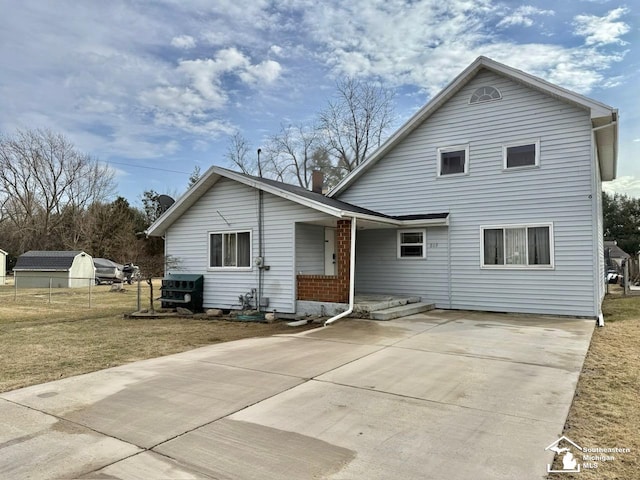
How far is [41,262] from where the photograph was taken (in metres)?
26.9

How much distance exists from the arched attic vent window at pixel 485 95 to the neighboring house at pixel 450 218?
35 mm

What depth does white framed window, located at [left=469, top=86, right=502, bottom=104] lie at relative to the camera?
12.0m

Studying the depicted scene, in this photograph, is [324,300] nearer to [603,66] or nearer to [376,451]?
[376,451]

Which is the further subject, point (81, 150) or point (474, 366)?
point (81, 150)

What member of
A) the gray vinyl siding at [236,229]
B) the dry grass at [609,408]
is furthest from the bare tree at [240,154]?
the dry grass at [609,408]

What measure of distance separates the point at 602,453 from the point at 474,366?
2674 mm

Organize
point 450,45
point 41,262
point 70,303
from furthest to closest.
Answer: point 41,262 < point 70,303 < point 450,45

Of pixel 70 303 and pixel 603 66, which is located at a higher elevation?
pixel 603 66

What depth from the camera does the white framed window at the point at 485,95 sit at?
39.5 feet

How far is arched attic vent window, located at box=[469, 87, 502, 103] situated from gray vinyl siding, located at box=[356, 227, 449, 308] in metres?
3.86

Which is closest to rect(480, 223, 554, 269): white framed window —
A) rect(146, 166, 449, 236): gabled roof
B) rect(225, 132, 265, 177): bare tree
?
rect(146, 166, 449, 236): gabled roof

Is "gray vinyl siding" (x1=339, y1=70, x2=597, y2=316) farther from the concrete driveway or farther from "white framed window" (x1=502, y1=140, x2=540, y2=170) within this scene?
the concrete driveway

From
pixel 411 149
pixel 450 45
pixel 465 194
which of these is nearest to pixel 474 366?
pixel 465 194

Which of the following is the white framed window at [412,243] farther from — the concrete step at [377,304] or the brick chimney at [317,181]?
the brick chimney at [317,181]
